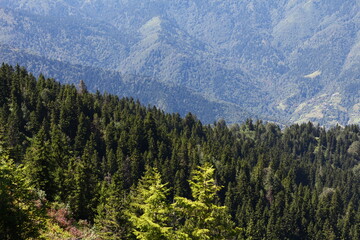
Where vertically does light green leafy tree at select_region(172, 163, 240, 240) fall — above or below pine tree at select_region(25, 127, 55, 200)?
below

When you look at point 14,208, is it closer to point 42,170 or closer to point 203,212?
point 203,212

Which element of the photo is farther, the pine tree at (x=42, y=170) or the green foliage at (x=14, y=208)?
the pine tree at (x=42, y=170)

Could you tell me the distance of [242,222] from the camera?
130000mm

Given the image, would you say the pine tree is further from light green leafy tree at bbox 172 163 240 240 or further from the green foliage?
light green leafy tree at bbox 172 163 240 240

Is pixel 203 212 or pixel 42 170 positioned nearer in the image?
pixel 203 212

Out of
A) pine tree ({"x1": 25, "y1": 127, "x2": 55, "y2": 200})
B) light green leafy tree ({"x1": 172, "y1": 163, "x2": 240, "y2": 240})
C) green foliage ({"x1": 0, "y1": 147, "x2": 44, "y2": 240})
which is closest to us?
green foliage ({"x1": 0, "y1": 147, "x2": 44, "y2": 240})

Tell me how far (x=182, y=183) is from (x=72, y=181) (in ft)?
232

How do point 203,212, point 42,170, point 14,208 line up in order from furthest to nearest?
point 42,170, point 203,212, point 14,208

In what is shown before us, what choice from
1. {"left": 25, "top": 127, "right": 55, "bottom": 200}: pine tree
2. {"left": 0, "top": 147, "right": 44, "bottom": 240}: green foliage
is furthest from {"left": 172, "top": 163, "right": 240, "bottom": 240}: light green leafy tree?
{"left": 25, "top": 127, "right": 55, "bottom": 200}: pine tree

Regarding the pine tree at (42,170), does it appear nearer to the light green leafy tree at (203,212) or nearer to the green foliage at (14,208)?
the green foliage at (14,208)

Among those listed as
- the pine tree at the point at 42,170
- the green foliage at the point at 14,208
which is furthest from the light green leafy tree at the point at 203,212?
the pine tree at the point at 42,170

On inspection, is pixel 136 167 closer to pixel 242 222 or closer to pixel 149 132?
pixel 149 132

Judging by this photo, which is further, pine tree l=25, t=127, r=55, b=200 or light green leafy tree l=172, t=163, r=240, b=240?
pine tree l=25, t=127, r=55, b=200

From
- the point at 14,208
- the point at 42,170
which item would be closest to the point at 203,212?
the point at 14,208
